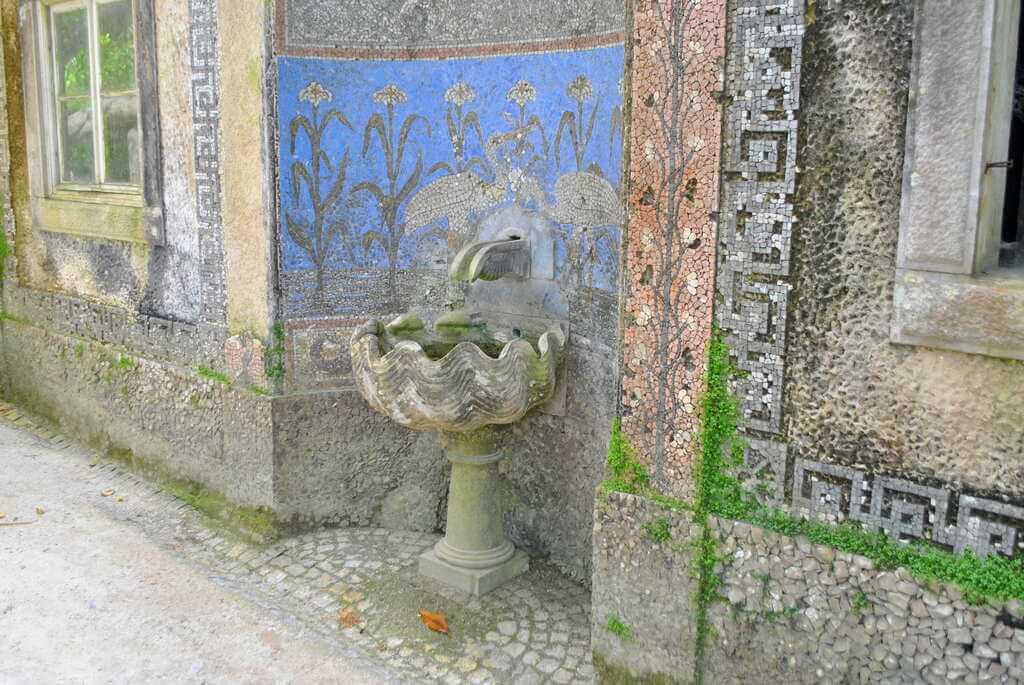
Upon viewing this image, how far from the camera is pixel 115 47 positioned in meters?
4.77

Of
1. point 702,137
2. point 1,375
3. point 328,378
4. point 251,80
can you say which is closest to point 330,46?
point 251,80

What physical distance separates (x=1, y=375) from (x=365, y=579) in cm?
365

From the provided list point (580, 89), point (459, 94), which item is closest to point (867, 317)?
point (580, 89)

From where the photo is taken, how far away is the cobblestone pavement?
3.14 m

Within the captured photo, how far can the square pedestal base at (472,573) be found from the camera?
3602mm

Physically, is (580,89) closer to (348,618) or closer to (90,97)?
(348,618)

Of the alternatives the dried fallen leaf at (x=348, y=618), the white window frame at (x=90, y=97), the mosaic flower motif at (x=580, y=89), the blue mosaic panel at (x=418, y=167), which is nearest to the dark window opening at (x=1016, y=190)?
the blue mosaic panel at (x=418, y=167)

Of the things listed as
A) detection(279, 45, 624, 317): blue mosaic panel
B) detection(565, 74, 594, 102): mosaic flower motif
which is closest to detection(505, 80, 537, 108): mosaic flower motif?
detection(279, 45, 624, 317): blue mosaic panel

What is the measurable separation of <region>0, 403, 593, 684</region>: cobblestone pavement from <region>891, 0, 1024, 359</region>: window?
1.69 m

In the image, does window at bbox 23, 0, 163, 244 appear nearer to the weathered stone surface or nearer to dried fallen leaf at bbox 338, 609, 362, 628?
dried fallen leaf at bbox 338, 609, 362, 628

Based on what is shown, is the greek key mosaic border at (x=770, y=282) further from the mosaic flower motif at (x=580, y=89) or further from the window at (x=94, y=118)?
the window at (x=94, y=118)

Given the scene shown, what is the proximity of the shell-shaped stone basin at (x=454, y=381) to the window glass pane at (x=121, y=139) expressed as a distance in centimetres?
206

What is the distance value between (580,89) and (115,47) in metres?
2.70

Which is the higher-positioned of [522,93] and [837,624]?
[522,93]
